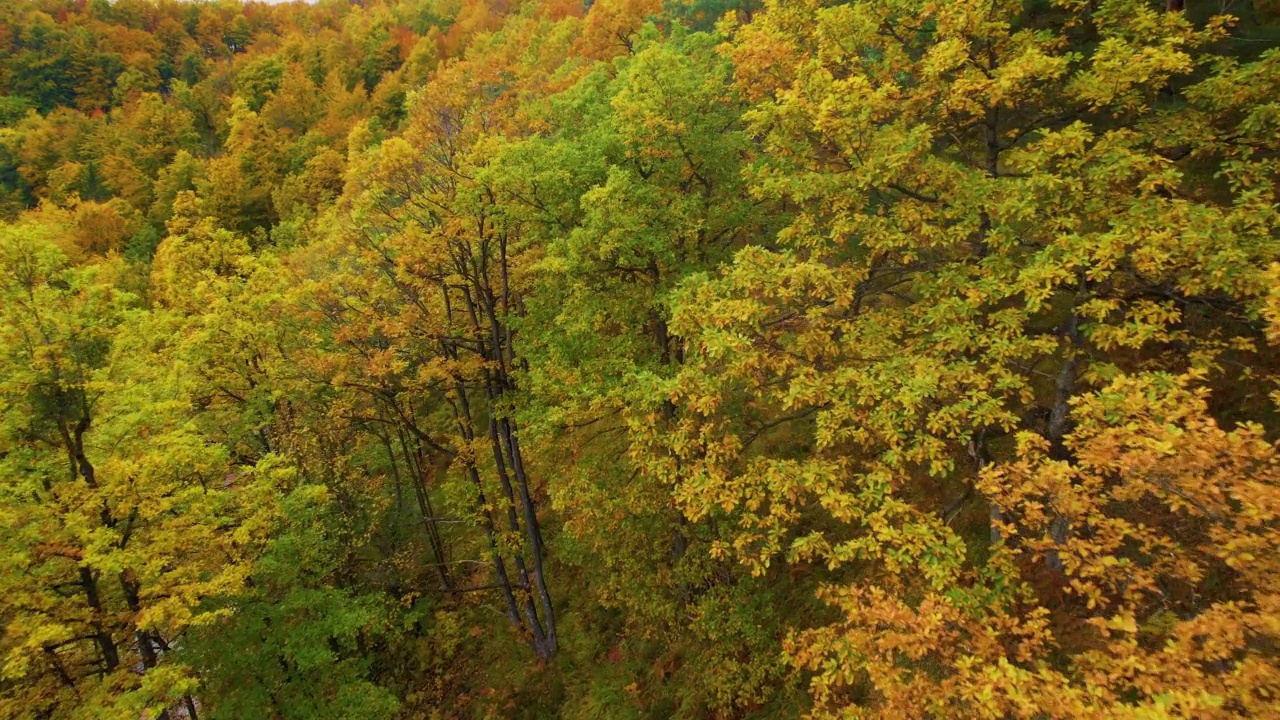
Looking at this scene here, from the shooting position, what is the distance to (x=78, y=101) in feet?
281

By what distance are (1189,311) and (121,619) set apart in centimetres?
2111

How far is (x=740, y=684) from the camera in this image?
42.0 feet

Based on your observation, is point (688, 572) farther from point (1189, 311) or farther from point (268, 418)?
point (268, 418)

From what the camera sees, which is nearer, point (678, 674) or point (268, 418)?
point (678, 674)

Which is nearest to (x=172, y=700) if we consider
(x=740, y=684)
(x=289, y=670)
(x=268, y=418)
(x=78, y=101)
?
(x=289, y=670)

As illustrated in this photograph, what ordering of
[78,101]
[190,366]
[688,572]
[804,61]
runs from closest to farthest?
[804,61], [688,572], [190,366], [78,101]

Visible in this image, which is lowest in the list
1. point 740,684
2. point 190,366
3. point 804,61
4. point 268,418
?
point 740,684

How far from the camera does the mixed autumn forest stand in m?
7.20

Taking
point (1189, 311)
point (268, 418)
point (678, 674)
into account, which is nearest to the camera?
point (1189, 311)

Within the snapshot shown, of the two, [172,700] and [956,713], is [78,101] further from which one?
[956,713]

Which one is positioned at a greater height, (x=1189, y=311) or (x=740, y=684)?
(x=1189, y=311)

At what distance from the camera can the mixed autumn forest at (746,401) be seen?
720 cm

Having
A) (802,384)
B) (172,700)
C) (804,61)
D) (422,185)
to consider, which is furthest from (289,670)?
(804,61)

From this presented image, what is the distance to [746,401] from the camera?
48.0ft
